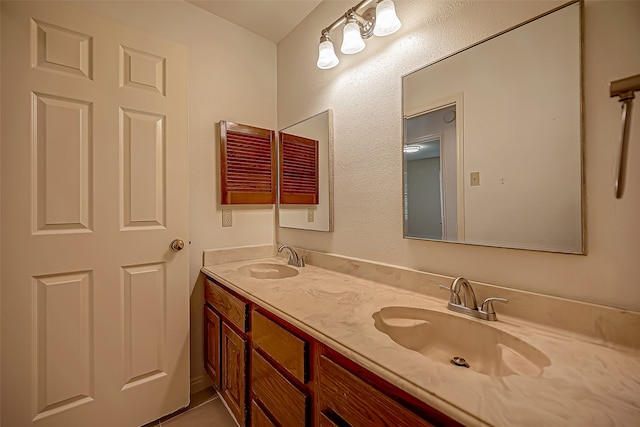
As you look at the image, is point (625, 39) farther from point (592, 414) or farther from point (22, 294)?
point (22, 294)

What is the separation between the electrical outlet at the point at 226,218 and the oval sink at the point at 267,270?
1.12ft

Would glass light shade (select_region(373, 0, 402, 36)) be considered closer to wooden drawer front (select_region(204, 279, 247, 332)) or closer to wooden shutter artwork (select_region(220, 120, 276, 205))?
wooden shutter artwork (select_region(220, 120, 276, 205))

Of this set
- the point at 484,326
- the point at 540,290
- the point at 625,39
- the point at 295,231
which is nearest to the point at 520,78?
the point at 625,39

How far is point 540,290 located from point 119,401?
194cm

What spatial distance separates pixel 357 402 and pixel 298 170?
1464 mm

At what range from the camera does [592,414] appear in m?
0.49

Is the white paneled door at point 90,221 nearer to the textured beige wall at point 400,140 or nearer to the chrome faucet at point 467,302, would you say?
the textured beige wall at point 400,140

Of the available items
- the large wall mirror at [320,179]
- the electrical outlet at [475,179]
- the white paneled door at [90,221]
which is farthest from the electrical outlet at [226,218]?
the electrical outlet at [475,179]

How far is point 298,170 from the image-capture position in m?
1.90

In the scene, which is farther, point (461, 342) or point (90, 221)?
point (90, 221)

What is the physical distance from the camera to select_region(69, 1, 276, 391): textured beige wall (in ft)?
5.50

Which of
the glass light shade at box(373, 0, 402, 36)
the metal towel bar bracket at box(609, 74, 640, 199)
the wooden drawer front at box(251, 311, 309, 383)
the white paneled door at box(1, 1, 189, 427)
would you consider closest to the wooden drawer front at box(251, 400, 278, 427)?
the wooden drawer front at box(251, 311, 309, 383)

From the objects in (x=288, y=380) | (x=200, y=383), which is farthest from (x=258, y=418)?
(x=200, y=383)

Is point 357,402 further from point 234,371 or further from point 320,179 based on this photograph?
point 320,179
